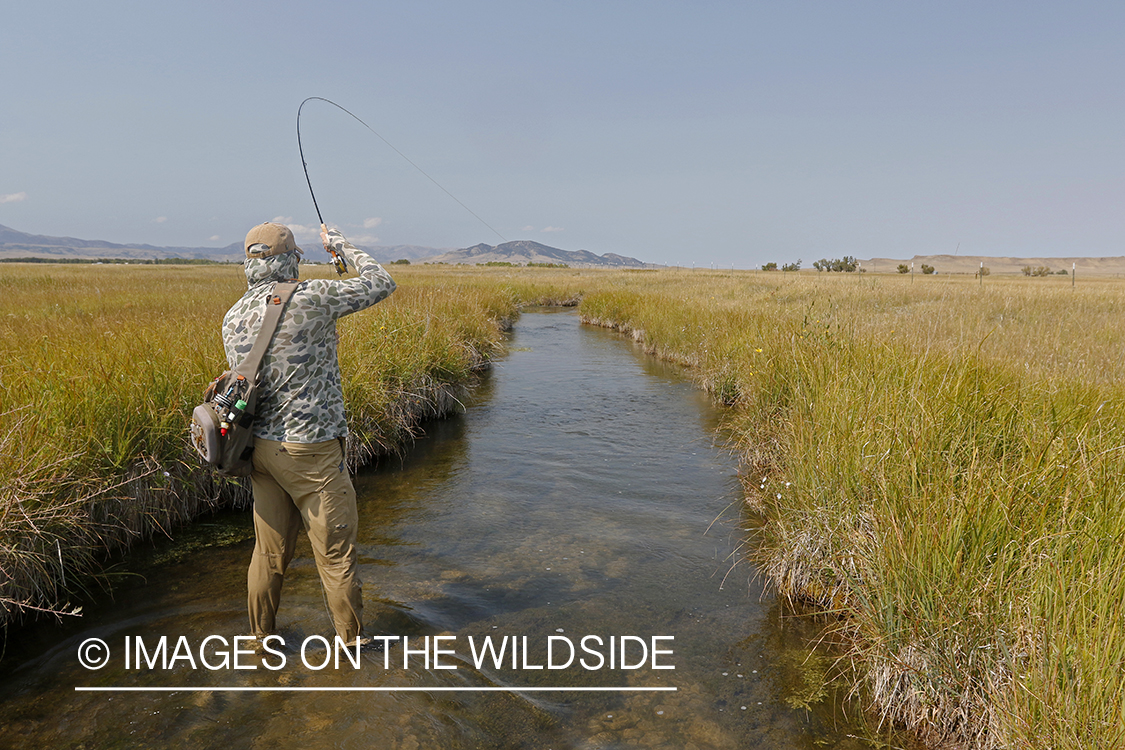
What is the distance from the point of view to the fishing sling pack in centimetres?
329

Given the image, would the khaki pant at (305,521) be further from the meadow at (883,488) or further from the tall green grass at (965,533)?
the tall green grass at (965,533)

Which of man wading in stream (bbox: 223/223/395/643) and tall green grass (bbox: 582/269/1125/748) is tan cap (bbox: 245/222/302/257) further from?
tall green grass (bbox: 582/269/1125/748)

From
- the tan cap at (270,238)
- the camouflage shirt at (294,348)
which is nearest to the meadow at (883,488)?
the camouflage shirt at (294,348)

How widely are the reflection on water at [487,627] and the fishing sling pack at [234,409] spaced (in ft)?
4.64

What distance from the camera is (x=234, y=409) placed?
3303 millimetres

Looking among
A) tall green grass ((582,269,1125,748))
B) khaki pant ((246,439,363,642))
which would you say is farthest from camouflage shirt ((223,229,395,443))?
tall green grass ((582,269,1125,748))

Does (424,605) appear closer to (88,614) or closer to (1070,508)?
(88,614)

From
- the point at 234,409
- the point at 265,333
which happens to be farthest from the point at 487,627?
Result: the point at 265,333

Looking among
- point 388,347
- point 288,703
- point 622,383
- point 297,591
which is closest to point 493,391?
point 622,383

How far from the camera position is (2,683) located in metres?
3.49

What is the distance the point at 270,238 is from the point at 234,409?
1.01 meters

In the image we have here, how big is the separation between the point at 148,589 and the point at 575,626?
3.27 metres

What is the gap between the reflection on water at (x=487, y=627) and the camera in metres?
3.28

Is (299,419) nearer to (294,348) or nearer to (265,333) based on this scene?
(294,348)
